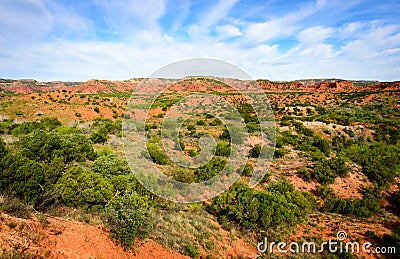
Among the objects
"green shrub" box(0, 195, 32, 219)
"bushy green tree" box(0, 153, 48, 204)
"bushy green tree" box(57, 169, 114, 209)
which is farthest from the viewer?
"bushy green tree" box(57, 169, 114, 209)

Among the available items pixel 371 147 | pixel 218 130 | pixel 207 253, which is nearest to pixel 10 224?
pixel 207 253

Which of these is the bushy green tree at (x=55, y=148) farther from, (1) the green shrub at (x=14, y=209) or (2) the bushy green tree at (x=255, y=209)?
(2) the bushy green tree at (x=255, y=209)

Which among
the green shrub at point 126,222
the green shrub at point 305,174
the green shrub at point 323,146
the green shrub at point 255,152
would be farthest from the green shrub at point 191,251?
the green shrub at point 323,146

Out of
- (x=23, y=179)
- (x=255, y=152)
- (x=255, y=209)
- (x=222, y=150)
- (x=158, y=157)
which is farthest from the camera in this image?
(x=255, y=152)

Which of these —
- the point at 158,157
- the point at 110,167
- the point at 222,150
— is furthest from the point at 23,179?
the point at 222,150

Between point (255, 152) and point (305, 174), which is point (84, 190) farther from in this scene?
point (255, 152)

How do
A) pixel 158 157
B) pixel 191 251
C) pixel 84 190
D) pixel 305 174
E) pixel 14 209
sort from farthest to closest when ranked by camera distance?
pixel 305 174 < pixel 158 157 < pixel 84 190 < pixel 191 251 < pixel 14 209

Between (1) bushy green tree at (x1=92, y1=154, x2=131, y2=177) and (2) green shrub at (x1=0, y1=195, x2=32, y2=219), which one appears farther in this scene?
(1) bushy green tree at (x1=92, y1=154, x2=131, y2=177)

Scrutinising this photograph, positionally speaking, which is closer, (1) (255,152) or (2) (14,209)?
(2) (14,209)

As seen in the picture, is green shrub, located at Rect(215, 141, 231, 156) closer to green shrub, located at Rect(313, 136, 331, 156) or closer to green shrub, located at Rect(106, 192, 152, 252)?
green shrub, located at Rect(313, 136, 331, 156)

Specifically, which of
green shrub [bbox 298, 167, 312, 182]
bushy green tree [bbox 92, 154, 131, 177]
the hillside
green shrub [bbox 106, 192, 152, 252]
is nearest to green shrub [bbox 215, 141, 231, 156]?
the hillside

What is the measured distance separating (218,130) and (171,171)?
12.7 meters

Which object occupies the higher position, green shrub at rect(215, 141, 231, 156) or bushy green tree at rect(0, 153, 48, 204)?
bushy green tree at rect(0, 153, 48, 204)

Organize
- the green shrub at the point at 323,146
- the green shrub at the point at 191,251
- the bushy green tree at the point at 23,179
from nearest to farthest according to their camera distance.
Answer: the green shrub at the point at 191,251
the bushy green tree at the point at 23,179
the green shrub at the point at 323,146
